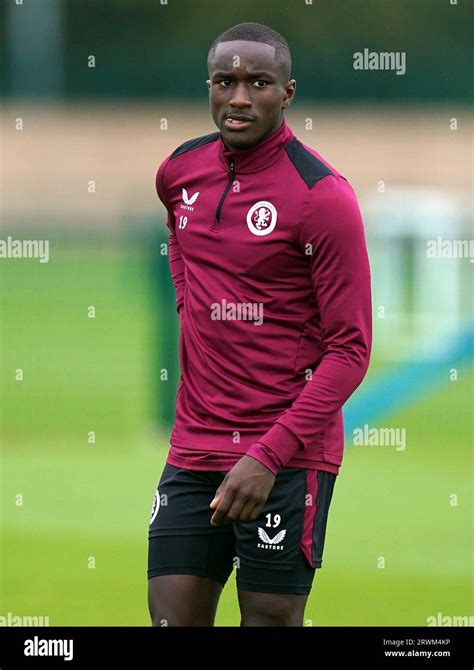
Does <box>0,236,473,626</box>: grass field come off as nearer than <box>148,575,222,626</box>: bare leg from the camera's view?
No

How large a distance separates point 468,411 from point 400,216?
9.69ft

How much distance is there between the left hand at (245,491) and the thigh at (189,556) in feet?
0.52

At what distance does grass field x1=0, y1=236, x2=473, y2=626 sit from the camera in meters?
5.16

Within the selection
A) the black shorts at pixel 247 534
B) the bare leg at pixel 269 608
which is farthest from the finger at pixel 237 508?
the bare leg at pixel 269 608

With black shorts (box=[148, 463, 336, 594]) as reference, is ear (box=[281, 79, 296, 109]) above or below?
above

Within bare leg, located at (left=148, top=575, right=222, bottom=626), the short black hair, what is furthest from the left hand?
the short black hair

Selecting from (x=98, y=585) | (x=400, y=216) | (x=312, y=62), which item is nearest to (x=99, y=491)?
(x=98, y=585)

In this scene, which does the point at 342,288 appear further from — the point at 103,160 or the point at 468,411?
the point at 103,160

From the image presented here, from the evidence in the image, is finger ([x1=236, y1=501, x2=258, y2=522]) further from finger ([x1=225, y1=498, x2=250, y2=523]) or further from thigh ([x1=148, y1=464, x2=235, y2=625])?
thigh ([x1=148, y1=464, x2=235, y2=625])

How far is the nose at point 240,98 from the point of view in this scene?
2.74 metres

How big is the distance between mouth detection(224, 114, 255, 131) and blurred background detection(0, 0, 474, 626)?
94.2 inches

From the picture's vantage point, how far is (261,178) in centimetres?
281

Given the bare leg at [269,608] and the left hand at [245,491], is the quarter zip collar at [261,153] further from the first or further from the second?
the bare leg at [269,608]

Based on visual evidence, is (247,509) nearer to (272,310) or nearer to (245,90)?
(272,310)
